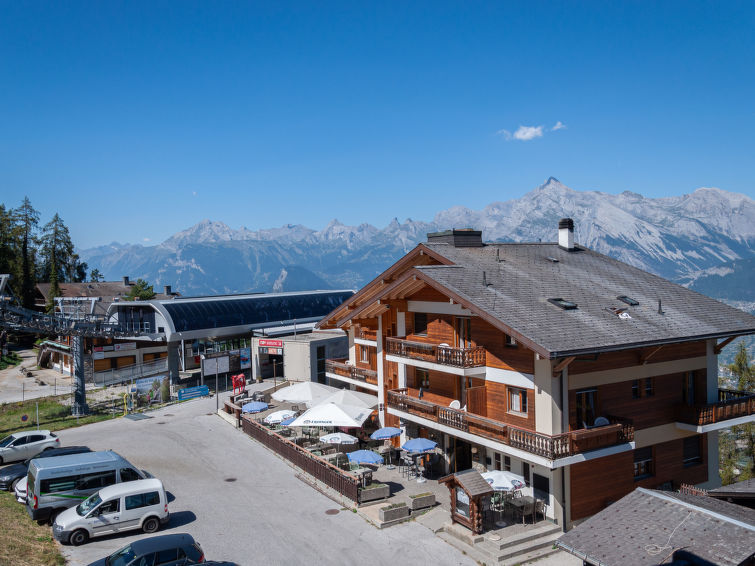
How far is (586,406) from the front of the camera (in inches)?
828

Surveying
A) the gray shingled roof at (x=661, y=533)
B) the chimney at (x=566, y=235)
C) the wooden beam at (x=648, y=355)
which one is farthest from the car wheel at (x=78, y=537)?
the chimney at (x=566, y=235)

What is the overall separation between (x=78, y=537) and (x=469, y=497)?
12666 mm

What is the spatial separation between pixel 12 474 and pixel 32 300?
237 feet

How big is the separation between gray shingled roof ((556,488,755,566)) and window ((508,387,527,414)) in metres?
6.27

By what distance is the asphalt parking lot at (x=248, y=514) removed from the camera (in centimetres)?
1805

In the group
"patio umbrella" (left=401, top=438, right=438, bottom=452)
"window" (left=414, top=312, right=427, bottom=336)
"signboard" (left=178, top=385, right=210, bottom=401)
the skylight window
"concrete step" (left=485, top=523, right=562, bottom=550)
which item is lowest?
"signboard" (left=178, top=385, right=210, bottom=401)

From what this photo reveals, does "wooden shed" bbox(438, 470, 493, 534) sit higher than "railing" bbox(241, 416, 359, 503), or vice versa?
"wooden shed" bbox(438, 470, 493, 534)

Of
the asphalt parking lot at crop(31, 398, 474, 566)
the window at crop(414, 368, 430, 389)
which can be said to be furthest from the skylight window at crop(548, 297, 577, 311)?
the asphalt parking lot at crop(31, 398, 474, 566)

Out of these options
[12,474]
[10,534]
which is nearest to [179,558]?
[10,534]

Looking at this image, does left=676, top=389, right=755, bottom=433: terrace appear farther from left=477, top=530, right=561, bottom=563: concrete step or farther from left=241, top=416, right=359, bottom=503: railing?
left=241, top=416, right=359, bottom=503: railing

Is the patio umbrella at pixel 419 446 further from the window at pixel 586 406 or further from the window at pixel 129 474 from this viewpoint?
the window at pixel 129 474

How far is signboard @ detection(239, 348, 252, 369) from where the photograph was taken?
165ft

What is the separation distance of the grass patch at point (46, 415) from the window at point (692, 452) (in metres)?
34.8

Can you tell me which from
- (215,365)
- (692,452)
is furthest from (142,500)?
(215,365)
